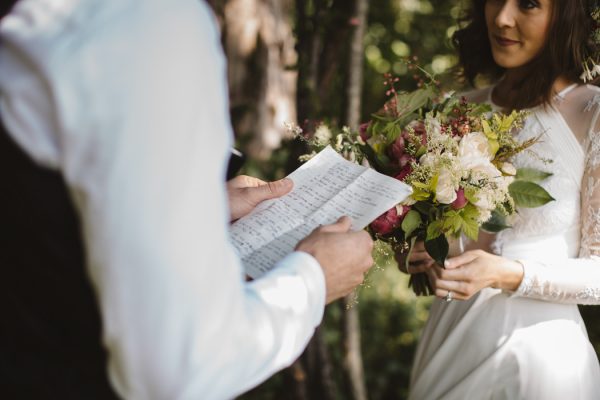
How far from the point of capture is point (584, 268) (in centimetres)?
187

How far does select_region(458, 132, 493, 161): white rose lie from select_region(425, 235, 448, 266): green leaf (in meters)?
0.27

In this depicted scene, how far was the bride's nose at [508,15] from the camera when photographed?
6.78ft

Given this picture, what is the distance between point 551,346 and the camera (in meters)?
1.93

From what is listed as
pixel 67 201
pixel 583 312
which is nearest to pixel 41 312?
pixel 67 201

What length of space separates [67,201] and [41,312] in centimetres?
20

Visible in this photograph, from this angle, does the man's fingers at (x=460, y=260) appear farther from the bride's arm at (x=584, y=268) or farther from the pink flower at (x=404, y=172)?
the pink flower at (x=404, y=172)

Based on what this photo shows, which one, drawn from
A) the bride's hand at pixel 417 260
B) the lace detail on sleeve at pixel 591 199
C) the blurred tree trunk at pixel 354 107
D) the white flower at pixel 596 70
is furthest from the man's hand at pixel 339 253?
the white flower at pixel 596 70

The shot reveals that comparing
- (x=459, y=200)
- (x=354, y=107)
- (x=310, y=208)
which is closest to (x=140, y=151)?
(x=310, y=208)

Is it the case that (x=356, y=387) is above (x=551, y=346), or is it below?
below

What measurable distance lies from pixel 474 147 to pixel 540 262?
1.94ft

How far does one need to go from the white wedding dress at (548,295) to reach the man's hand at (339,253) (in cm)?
94

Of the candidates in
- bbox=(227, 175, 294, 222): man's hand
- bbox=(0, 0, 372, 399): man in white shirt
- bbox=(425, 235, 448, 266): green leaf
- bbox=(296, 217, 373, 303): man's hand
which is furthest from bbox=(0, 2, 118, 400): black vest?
bbox=(425, 235, 448, 266): green leaf

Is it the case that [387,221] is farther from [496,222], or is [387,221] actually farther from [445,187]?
[496,222]

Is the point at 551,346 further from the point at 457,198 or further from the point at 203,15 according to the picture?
the point at 203,15
